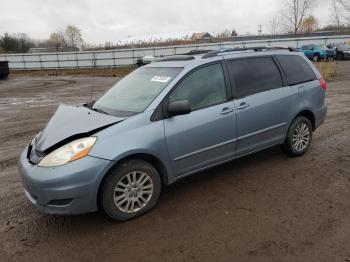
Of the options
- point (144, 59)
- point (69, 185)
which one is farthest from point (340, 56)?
point (69, 185)

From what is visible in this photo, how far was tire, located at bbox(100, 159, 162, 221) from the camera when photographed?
138 inches

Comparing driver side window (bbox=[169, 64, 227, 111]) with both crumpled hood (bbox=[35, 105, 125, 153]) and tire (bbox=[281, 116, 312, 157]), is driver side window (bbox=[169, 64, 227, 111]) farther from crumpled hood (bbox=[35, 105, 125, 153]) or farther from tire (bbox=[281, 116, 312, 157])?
tire (bbox=[281, 116, 312, 157])

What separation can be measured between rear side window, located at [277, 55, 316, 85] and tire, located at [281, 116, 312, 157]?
2.02ft

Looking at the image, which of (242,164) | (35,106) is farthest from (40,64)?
(242,164)

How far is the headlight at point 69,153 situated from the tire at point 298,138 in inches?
125

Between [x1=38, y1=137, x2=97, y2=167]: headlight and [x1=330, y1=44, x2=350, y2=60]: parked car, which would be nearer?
[x1=38, y1=137, x2=97, y2=167]: headlight

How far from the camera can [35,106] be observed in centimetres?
1235

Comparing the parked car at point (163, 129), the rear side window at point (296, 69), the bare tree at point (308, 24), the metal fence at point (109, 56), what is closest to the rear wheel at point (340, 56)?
the metal fence at point (109, 56)

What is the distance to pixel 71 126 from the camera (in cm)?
382

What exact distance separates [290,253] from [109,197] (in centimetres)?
183

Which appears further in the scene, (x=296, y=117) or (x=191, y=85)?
(x=296, y=117)

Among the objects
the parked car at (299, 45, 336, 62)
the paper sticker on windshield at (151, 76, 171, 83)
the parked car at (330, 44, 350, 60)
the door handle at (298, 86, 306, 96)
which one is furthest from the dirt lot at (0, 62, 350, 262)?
the parked car at (330, 44, 350, 60)

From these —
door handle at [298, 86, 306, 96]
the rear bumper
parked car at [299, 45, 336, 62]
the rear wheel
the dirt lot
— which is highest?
parked car at [299, 45, 336, 62]

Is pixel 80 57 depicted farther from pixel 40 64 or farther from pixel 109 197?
pixel 109 197
